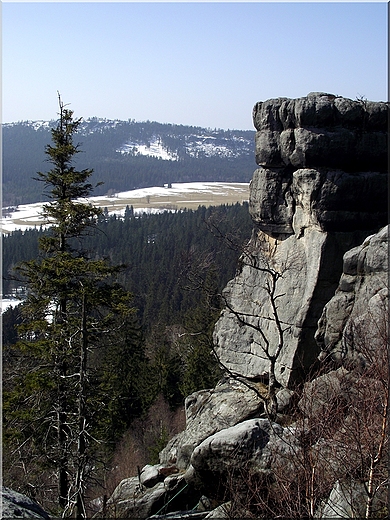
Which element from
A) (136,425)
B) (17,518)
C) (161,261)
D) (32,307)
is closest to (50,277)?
(32,307)

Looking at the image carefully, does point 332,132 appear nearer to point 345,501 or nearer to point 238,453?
point 238,453

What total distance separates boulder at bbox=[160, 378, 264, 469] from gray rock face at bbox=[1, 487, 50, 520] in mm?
9147

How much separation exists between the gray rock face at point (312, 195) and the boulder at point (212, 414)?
3.64 ft

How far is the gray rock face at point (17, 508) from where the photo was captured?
7024mm

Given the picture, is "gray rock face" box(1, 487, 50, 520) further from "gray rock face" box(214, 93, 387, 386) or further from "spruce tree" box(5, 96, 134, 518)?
"gray rock face" box(214, 93, 387, 386)

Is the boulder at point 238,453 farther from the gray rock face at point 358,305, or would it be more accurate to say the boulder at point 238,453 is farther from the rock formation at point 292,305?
the gray rock face at point 358,305

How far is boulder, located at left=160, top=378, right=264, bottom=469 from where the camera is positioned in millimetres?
16844

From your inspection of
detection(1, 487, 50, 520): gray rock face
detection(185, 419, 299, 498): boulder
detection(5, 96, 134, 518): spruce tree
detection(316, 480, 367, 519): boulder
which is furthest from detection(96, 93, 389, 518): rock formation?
detection(1, 487, 50, 520): gray rock face

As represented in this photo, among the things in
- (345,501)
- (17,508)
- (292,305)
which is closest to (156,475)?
(292,305)

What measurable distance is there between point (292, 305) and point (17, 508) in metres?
12.1

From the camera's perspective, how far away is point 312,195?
17172 mm

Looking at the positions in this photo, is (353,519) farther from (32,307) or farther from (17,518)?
(32,307)

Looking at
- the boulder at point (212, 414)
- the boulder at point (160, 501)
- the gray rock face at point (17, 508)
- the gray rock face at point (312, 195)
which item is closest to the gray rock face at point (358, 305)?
the gray rock face at point (312, 195)

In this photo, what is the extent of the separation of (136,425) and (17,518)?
25.5 meters
